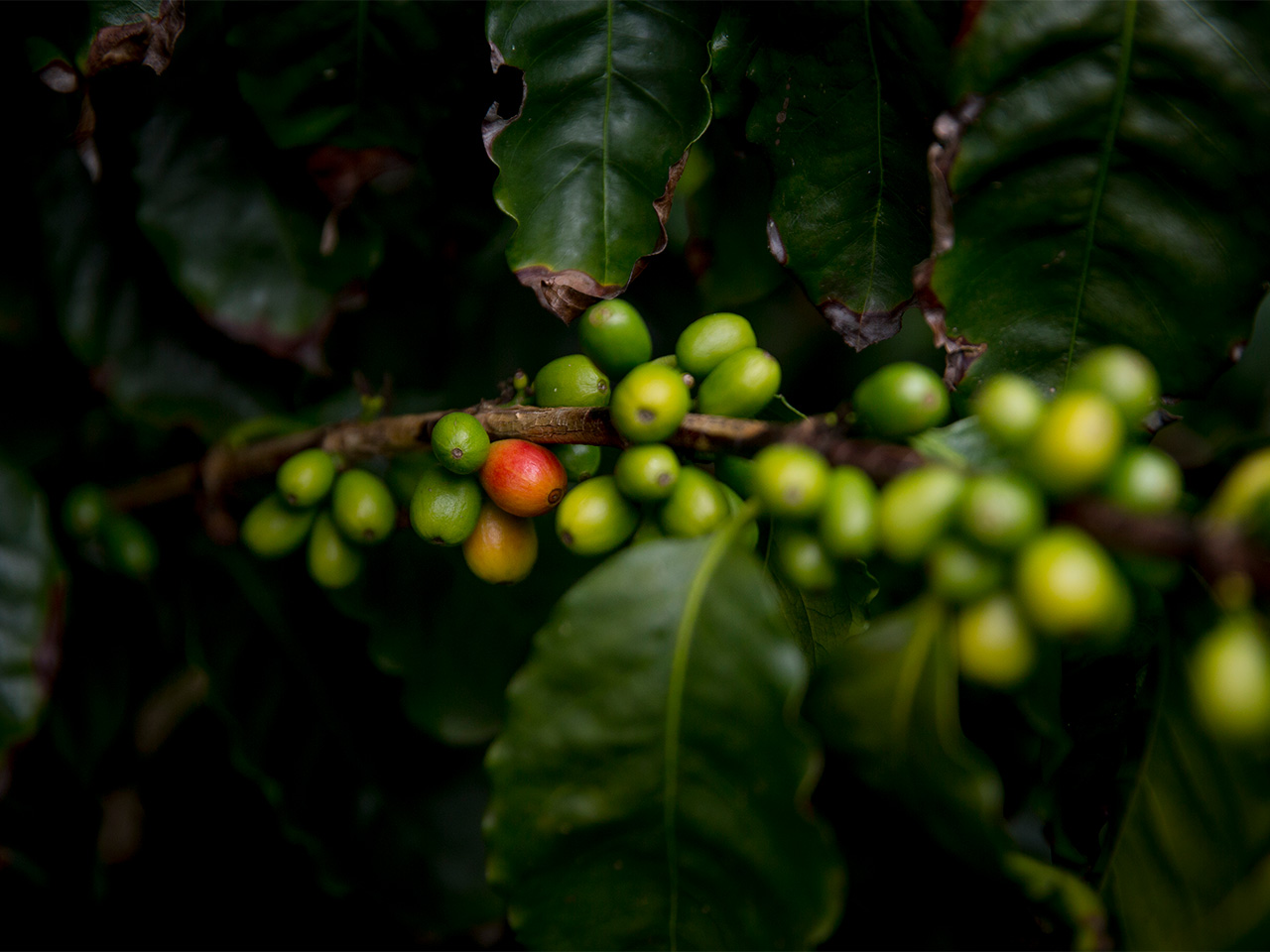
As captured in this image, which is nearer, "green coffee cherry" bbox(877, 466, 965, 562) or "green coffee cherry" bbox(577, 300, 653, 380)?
"green coffee cherry" bbox(877, 466, 965, 562)

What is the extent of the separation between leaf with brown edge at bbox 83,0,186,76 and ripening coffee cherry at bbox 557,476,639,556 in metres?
0.98

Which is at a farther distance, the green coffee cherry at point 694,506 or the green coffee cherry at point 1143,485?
the green coffee cherry at point 694,506

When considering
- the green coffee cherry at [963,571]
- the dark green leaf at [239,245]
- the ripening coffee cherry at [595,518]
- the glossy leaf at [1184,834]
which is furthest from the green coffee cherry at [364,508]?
the glossy leaf at [1184,834]

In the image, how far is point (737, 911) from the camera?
3.12 feet

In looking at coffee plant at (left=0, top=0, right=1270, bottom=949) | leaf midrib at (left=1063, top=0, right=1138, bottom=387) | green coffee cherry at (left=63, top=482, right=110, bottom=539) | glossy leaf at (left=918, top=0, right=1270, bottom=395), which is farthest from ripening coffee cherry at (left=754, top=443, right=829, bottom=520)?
green coffee cherry at (left=63, top=482, right=110, bottom=539)

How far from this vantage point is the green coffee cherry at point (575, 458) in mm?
1148

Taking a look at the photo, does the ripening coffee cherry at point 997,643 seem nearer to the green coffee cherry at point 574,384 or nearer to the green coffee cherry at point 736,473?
the green coffee cherry at point 736,473

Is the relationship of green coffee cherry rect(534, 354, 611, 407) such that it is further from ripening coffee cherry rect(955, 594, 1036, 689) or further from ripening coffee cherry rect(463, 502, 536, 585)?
ripening coffee cherry rect(955, 594, 1036, 689)

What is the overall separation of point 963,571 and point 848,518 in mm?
114

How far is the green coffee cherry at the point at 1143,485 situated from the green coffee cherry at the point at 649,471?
451 millimetres

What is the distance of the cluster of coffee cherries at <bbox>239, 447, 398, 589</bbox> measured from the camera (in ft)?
4.02

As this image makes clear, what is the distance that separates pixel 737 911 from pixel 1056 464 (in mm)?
634

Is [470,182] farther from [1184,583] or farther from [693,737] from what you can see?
[1184,583]

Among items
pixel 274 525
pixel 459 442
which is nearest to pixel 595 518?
pixel 459 442
